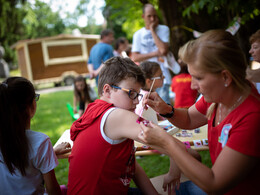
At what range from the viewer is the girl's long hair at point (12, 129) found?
1.43 m

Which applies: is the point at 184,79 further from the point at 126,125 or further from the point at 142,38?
the point at 126,125

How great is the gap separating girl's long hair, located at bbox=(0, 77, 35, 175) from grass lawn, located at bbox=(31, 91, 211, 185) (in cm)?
86

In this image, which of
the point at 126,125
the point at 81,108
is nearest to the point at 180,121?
the point at 126,125

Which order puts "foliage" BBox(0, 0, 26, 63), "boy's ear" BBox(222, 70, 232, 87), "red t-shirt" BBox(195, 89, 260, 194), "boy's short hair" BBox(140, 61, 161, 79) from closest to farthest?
"red t-shirt" BBox(195, 89, 260, 194) → "boy's ear" BBox(222, 70, 232, 87) → "boy's short hair" BBox(140, 61, 161, 79) → "foliage" BBox(0, 0, 26, 63)

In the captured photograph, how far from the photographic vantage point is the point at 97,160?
1.42 meters

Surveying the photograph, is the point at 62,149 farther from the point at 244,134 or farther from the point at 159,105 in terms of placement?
the point at 244,134

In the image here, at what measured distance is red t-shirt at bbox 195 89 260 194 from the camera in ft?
3.61

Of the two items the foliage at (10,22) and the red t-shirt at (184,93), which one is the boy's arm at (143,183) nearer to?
the red t-shirt at (184,93)

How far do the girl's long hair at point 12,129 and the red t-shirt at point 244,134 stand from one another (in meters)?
1.16

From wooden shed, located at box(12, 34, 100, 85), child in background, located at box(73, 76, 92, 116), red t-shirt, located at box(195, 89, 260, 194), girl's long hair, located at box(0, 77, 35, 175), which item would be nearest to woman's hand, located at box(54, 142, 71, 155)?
girl's long hair, located at box(0, 77, 35, 175)

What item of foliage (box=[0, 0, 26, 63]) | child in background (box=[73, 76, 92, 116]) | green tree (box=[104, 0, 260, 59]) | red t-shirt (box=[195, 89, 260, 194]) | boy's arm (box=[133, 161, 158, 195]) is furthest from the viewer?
foliage (box=[0, 0, 26, 63])

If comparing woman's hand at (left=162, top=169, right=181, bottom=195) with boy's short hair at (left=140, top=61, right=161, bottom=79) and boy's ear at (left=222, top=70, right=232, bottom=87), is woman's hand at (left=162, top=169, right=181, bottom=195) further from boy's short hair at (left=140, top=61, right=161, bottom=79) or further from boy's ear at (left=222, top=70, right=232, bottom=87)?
boy's short hair at (left=140, top=61, right=161, bottom=79)

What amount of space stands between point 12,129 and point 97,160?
55 cm

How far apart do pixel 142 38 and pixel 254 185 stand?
3.49m
